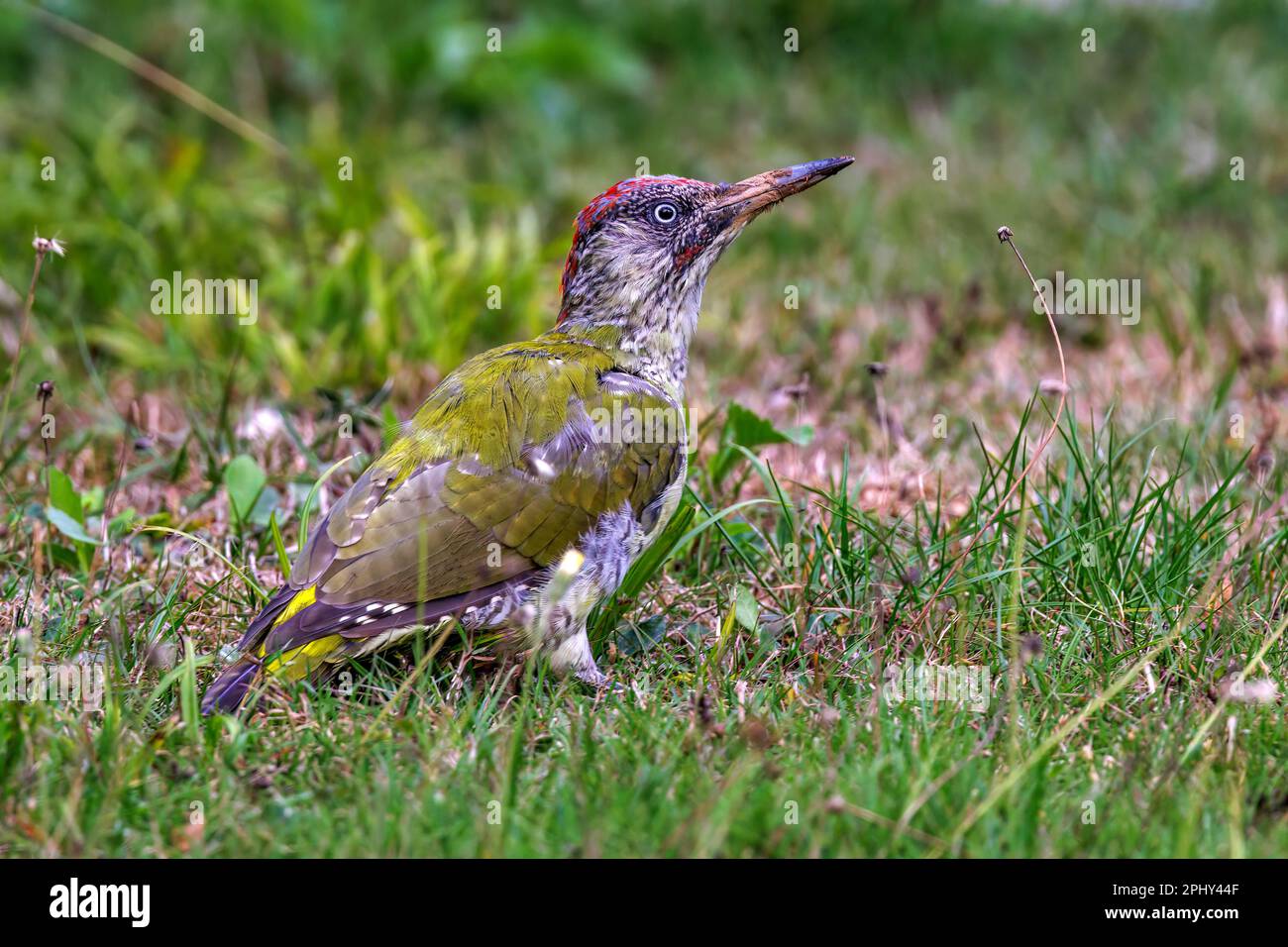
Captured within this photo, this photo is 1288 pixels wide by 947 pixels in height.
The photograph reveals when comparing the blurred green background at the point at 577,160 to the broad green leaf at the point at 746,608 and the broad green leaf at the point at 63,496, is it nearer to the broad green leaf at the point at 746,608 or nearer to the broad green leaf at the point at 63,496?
the broad green leaf at the point at 63,496

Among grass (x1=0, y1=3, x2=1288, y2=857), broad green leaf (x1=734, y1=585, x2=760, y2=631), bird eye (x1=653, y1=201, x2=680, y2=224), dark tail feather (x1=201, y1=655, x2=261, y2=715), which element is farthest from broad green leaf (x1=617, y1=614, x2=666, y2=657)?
bird eye (x1=653, y1=201, x2=680, y2=224)

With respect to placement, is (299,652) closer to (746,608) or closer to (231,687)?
(231,687)

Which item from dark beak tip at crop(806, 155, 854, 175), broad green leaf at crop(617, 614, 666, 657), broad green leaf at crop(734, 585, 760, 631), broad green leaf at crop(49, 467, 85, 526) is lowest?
broad green leaf at crop(617, 614, 666, 657)

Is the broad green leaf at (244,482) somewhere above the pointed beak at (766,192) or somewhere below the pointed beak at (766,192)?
below

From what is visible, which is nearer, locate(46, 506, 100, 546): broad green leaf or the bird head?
→ locate(46, 506, 100, 546): broad green leaf

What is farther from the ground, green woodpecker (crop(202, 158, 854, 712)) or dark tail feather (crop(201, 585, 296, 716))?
green woodpecker (crop(202, 158, 854, 712))

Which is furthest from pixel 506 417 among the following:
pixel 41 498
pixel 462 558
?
pixel 41 498

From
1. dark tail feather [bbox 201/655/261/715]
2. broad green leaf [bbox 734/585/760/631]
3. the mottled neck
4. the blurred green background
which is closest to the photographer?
dark tail feather [bbox 201/655/261/715]

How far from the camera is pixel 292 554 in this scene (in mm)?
4684

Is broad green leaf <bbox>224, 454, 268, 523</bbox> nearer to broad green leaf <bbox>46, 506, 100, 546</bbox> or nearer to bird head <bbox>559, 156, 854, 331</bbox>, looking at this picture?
broad green leaf <bbox>46, 506, 100, 546</bbox>

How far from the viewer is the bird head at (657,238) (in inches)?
179

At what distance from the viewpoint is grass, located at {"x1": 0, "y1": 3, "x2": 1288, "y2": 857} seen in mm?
3195

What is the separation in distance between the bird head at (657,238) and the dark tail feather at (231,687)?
1.56 m

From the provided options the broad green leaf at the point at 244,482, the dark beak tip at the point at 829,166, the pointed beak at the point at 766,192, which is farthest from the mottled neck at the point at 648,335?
the broad green leaf at the point at 244,482
